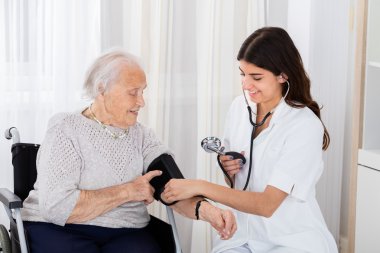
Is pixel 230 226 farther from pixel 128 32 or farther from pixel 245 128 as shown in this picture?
pixel 128 32

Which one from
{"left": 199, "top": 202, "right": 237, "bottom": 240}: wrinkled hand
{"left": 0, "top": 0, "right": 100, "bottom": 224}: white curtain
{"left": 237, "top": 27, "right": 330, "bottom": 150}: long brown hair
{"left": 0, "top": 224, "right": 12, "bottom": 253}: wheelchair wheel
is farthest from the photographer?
{"left": 0, "top": 0, "right": 100, "bottom": 224}: white curtain

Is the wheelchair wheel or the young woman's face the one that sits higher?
the young woman's face

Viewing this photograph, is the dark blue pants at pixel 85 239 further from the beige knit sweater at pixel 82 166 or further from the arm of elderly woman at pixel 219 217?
the arm of elderly woman at pixel 219 217

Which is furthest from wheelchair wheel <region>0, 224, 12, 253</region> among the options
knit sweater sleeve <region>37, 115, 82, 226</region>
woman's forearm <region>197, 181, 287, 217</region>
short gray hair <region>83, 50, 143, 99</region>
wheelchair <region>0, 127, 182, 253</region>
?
woman's forearm <region>197, 181, 287, 217</region>

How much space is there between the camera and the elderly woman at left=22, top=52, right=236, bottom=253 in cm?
212

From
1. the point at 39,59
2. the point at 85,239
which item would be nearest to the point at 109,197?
the point at 85,239

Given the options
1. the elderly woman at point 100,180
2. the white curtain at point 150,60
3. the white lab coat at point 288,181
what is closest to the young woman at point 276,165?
the white lab coat at point 288,181

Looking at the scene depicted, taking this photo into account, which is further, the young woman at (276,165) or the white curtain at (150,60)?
the white curtain at (150,60)

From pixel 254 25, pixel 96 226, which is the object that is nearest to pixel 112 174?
pixel 96 226

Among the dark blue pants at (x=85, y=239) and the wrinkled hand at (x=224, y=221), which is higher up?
the wrinkled hand at (x=224, y=221)

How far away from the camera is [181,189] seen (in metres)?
2.16

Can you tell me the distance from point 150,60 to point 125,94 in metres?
0.78

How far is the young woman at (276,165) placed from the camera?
2.12 metres

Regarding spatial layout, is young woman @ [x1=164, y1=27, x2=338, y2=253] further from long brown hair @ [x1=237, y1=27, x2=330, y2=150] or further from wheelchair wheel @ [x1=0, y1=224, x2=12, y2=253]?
wheelchair wheel @ [x1=0, y1=224, x2=12, y2=253]
